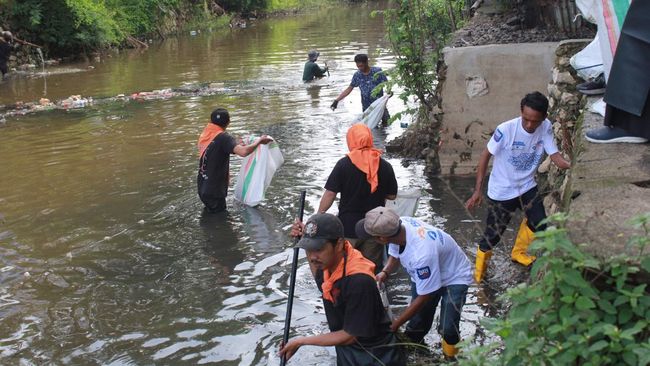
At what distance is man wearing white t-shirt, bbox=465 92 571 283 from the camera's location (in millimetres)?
5371

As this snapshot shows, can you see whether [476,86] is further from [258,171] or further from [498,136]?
[498,136]

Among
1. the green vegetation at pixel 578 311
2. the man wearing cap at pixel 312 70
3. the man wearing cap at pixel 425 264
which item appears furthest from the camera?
the man wearing cap at pixel 312 70

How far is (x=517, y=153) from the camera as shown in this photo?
18.1 ft

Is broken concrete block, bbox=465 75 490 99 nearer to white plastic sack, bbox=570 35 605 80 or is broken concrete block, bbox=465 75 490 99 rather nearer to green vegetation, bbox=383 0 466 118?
green vegetation, bbox=383 0 466 118

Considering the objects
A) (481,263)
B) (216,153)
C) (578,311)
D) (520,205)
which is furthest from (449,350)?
(216,153)

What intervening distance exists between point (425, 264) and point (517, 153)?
1.64m

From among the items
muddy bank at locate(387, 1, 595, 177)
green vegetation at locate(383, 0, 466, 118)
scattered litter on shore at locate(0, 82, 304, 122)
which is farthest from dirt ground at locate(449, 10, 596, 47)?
scattered litter on shore at locate(0, 82, 304, 122)

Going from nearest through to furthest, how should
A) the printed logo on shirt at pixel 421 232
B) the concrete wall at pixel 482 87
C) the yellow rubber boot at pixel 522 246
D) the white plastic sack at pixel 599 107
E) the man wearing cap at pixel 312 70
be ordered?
the printed logo on shirt at pixel 421 232 < the white plastic sack at pixel 599 107 < the yellow rubber boot at pixel 522 246 < the concrete wall at pixel 482 87 < the man wearing cap at pixel 312 70

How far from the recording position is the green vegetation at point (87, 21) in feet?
82.8

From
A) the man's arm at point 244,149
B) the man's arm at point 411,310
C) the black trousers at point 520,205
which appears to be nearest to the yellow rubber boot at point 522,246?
the black trousers at point 520,205

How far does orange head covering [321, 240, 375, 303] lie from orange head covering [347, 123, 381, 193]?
1.82 metres

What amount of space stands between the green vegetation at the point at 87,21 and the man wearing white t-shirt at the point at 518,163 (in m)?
22.5

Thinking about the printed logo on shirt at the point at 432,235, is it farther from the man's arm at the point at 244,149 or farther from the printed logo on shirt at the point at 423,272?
the man's arm at the point at 244,149

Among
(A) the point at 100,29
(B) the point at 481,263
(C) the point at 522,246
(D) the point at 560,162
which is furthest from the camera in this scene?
(A) the point at 100,29
